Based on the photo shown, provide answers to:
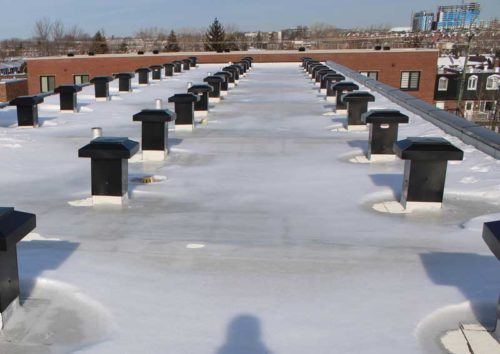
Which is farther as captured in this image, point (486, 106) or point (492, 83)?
point (486, 106)

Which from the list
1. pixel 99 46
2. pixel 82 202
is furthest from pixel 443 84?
pixel 82 202

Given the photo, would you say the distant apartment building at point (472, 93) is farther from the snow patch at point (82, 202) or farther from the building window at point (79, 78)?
the snow patch at point (82, 202)

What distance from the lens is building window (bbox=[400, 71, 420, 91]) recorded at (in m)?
45.8

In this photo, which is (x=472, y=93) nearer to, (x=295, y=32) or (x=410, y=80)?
(x=410, y=80)

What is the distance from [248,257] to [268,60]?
135 ft

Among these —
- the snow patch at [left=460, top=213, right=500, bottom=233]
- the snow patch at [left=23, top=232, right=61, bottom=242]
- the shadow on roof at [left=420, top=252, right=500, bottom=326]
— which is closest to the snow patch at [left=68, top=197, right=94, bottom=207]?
the snow patch at [left=23, top=232, right=61, bottom=242]

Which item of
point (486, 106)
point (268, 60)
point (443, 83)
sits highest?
point (268, 60)

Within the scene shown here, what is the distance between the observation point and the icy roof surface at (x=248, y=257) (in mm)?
4051

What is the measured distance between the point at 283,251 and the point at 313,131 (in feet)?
25.8

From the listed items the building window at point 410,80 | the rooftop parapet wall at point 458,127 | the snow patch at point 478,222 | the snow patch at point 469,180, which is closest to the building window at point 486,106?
the building window at point 410,80

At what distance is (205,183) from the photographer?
8516 mm

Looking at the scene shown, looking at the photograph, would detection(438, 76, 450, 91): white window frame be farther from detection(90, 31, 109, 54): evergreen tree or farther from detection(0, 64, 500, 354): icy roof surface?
detection(0, 64, 500, 354): icy roof surface

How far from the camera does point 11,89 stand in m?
46.6

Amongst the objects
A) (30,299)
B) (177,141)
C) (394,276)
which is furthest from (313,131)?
(30,299)
